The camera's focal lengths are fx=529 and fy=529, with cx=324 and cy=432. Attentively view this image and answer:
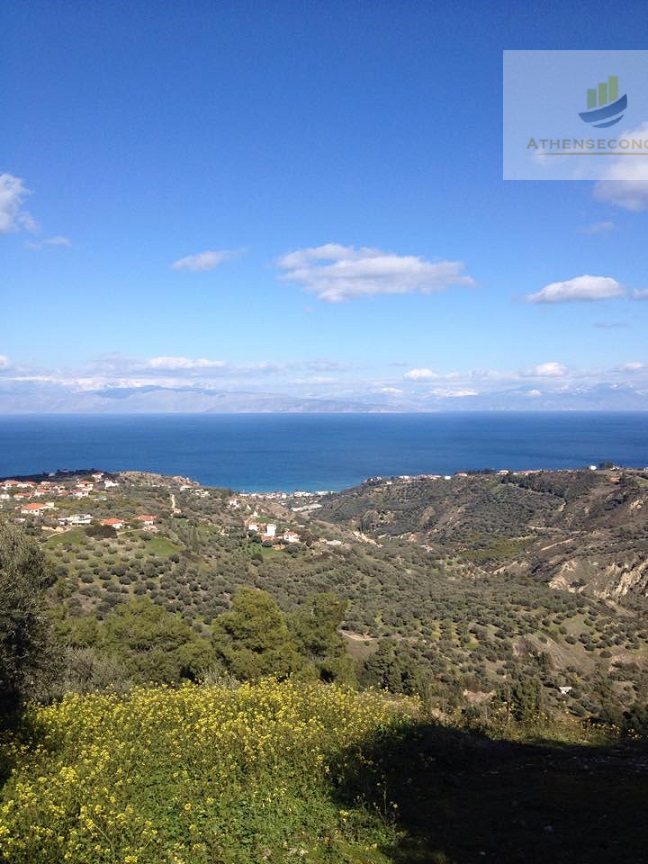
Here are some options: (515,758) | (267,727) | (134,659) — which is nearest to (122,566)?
(134,659)

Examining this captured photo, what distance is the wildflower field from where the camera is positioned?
5.82 metres

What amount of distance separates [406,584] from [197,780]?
1114 inches

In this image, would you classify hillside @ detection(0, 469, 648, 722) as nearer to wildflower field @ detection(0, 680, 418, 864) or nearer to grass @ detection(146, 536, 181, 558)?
grass @ detection(146, 536, 181, 558)

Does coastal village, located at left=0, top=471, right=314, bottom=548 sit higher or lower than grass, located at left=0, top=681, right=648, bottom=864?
lower

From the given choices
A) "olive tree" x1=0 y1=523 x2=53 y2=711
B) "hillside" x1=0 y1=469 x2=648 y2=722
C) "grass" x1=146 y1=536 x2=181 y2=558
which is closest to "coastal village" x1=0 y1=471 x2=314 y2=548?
"hillside" x1=0 y1=469 x2=648 y2=722

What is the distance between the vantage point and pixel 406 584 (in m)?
34.2

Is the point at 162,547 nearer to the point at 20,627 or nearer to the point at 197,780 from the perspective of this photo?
the point at 20,627

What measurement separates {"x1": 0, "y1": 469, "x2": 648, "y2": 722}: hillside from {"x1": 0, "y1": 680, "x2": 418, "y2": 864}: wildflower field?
6.29 metres

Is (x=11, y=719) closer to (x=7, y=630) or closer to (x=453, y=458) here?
(x=7, y=630)

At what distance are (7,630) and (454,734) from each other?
28.5 feet

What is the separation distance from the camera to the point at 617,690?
72.2ft

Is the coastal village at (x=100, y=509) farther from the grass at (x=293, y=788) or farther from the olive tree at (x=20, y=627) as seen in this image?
the grass at (x=293, y=788)

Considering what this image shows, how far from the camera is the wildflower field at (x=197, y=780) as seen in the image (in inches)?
229

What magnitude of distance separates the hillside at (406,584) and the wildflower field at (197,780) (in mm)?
6291
